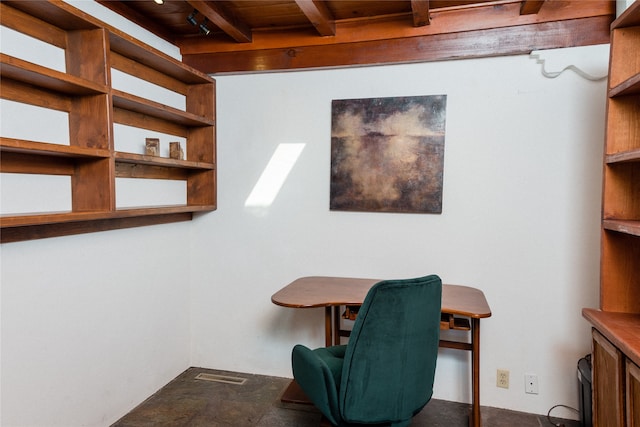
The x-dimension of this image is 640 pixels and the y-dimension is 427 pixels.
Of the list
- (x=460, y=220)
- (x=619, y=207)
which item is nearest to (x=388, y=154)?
(x=460, y=220)

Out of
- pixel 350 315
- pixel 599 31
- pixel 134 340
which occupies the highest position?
pixel 599 31

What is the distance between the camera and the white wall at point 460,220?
2.37 m

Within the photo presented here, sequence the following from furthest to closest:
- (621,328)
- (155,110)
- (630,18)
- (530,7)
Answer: (155,110) → (530,7) → (630,18) → (621,328)

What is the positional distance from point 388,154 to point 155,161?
4.73 feet

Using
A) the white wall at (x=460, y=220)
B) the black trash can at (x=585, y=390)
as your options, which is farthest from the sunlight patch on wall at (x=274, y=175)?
the black trash can at (x=585, y=390)

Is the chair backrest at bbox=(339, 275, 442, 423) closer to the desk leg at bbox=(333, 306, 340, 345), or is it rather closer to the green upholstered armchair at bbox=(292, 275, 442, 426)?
the green upholstered armchair at bbox=(292, 275, 442, 426)

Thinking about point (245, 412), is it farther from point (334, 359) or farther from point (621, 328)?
point (621, 328)

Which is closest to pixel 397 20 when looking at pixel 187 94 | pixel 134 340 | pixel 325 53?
pixel 325 53

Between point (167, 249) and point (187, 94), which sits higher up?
point (187, 94)

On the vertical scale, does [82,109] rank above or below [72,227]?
above

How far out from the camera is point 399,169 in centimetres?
260

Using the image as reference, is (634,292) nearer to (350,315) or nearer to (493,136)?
(493,136)

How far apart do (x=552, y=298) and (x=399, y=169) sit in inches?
47.9

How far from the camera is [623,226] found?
5.41ft
